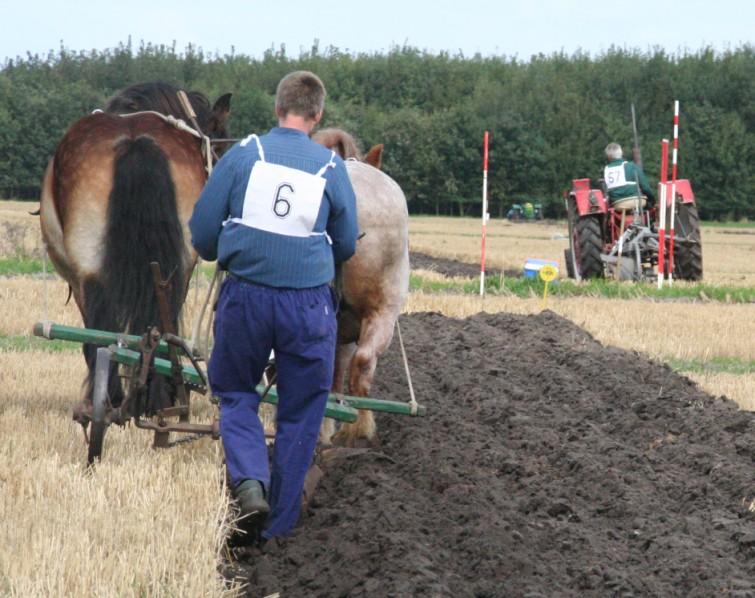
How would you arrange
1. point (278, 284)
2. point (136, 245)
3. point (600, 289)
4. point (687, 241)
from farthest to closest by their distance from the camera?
point (687, 241), point (600, 289), point (136, 245), point (278, 284)

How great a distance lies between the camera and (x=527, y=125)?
60.4 metres

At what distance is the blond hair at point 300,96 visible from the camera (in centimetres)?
498

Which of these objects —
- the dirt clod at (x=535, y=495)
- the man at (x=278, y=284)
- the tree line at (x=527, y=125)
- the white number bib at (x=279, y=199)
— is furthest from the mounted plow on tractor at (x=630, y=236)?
the tree line at (x=527, y=125)

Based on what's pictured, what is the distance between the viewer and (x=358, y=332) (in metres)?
6.58

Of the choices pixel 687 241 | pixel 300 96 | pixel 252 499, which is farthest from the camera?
pixel 687 241

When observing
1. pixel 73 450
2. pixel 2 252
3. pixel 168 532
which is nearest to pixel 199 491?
pixel 168 532

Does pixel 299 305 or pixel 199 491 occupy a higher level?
pixel 299 305

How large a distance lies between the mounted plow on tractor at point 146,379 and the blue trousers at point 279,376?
0.92ft

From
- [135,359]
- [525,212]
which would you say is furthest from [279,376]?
[525,212]

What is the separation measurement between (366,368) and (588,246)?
465 inches

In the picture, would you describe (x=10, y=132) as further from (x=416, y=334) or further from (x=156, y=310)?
(x=156, y=310)

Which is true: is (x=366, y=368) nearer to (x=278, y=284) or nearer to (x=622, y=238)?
(x=278, y=284)

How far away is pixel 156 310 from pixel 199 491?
1.55 m

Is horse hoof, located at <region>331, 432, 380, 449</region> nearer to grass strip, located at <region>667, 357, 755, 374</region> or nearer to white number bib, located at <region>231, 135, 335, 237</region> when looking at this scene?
white number bib, located at <region>231, 135, 335, 237</region>
